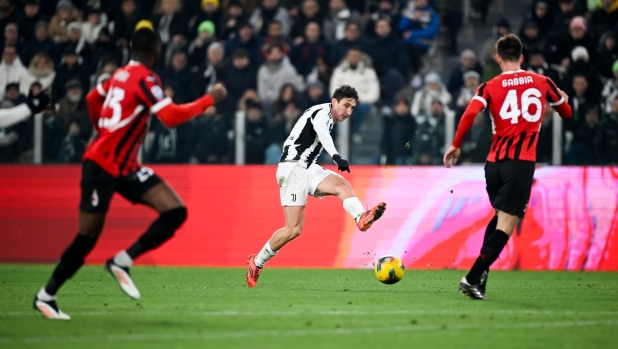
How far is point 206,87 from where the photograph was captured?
17.3 meters

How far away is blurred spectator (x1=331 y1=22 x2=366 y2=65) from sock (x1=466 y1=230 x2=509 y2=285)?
8972 millimetres

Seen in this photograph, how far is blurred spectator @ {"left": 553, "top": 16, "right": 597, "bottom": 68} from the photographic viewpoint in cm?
1705

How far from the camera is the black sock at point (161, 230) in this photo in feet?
26.0

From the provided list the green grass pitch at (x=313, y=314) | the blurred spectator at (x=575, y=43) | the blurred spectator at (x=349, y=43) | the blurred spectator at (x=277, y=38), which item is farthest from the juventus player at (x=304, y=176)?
the blurred spectator at (x=575, y=43)

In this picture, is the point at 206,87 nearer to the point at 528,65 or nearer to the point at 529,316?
the point at 528,65

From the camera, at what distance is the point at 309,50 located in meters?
17.9

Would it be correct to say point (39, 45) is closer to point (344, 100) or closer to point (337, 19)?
point (337, 19)

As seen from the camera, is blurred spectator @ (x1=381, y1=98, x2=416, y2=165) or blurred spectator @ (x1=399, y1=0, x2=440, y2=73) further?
blurred spectator @ (x1=399, y1=0, x2=440, y2=73)

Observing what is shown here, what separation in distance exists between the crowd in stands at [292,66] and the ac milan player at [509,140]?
18.6 ft

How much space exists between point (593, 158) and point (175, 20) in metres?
8.29

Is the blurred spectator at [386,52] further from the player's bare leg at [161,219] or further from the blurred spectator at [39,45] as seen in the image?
the player's bare leg at [161,219]

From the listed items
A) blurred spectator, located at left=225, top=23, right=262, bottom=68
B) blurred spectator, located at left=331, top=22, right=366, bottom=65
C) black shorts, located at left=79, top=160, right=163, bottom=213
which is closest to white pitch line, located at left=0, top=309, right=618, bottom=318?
black shorts, located at left=79, top=160, right=163, bottom=213

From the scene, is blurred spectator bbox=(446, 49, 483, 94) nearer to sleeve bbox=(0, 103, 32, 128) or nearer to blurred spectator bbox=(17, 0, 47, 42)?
blurred spectator bbox=(17, 0, 47, 42)

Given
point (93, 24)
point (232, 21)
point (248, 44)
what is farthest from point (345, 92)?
point (93, 24)
